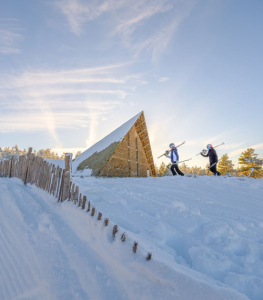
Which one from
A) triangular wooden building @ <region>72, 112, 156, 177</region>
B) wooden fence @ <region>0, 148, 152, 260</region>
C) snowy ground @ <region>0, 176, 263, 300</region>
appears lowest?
snowy ground @ <region>0, 176, 263, 300</region>

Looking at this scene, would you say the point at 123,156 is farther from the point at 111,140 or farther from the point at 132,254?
the point at 132,254

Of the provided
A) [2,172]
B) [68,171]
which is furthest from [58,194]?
[2,172]

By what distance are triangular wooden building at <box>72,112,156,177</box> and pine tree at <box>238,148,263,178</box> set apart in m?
22.0

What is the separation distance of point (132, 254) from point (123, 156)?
10782mm

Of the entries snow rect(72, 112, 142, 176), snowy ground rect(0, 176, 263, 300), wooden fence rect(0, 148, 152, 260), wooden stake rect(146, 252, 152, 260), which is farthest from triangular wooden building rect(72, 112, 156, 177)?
wooden stake rect(146, 252, 152, 260)

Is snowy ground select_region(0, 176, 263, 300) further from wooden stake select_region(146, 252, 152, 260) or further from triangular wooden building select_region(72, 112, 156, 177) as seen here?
triangular wooden building select_region(72, 112, 156, 177)

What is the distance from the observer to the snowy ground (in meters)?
1.92

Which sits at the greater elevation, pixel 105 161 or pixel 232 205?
pixel 105 161

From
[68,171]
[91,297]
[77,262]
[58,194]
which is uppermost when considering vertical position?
[68,171]

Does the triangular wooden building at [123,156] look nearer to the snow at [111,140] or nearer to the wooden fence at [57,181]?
the snow at [111,140]

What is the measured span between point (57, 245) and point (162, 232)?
159 cm

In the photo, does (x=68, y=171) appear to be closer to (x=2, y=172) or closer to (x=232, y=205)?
(x=232, y=205)

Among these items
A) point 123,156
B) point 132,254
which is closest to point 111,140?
point 123,156

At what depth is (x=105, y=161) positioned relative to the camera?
11.6 metres
